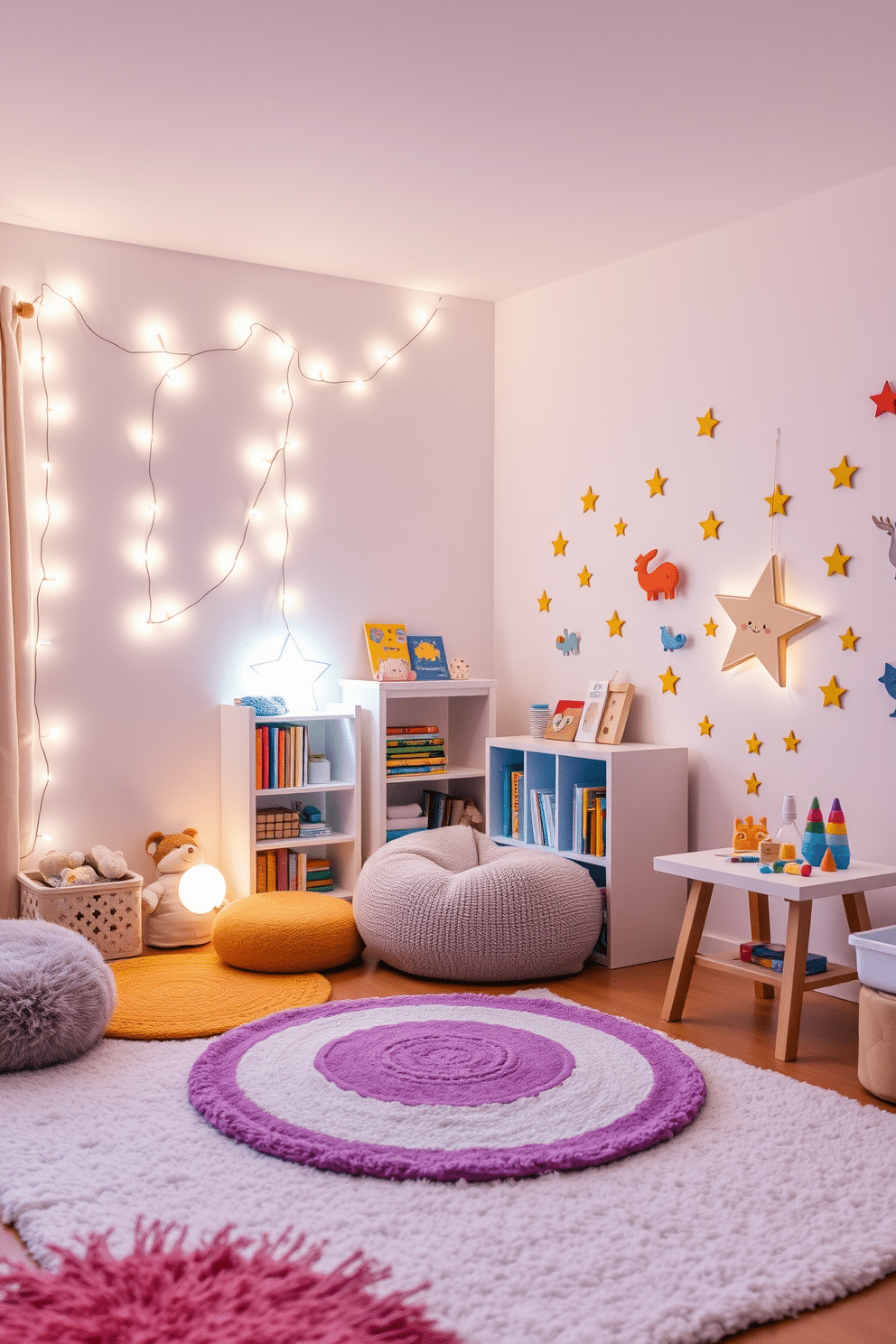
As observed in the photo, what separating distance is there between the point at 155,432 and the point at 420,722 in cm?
163

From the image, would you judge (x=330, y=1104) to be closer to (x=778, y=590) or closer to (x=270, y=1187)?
(x=270, y=1187)

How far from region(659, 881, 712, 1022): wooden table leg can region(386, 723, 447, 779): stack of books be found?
5.27 ft

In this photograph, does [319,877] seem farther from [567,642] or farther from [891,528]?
[891,528]

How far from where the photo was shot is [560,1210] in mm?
2076

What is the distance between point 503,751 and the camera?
14.8ft

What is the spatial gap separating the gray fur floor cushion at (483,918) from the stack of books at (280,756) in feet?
2.15

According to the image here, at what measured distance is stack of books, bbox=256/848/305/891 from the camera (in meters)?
4.30

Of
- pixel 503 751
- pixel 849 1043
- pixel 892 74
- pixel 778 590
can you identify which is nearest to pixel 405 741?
pixel 503 751

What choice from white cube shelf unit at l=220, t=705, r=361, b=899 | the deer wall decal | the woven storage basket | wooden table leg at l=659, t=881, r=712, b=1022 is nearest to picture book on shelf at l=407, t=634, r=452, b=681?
white cube shelf unit at l=220, t=705, r=361, b=899

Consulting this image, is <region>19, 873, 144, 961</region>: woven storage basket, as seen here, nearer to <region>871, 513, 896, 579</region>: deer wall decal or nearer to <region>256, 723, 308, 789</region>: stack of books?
<region>256, 723, 308, 789</region>: stack of books

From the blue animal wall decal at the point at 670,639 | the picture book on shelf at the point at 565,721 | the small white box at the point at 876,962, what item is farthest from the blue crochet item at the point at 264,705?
the small white box at the point at 876,962

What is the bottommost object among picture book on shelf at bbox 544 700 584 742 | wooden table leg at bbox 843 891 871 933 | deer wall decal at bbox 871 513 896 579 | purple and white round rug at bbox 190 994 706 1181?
purple and white round rug at bbox 190 994 706 1181

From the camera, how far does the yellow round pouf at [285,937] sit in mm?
3662

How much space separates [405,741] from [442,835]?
22.4 inches
